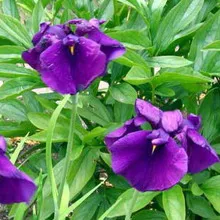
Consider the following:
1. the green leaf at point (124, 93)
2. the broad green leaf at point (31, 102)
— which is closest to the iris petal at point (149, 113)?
the green leaf at point (124, 93)

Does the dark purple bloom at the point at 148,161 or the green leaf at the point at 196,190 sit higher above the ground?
the dark purple bloom at the point at 148,161

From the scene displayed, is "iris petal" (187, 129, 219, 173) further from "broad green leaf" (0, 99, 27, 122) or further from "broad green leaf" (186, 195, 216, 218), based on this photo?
"broad green leaf" (0, 99, 27, 122)

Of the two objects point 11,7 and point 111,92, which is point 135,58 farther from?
point 11,7

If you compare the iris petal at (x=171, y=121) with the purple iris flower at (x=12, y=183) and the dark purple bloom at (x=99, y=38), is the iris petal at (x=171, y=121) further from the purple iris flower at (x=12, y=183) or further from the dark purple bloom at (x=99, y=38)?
the purple iris flower at (x=12, y=183)

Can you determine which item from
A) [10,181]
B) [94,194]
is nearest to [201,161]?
[10,181]

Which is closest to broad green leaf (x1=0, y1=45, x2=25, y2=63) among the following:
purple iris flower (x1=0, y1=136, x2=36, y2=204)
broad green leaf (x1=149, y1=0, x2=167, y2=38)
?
broad green leaf (x1=149, y1=0, x2=167, y2=38)

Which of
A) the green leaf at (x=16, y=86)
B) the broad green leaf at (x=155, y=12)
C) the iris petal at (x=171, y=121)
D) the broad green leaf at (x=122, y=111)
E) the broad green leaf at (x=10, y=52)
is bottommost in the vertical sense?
the broad green leaf at (x=122, y=111)

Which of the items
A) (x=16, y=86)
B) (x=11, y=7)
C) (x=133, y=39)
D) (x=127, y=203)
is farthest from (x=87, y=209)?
(x=11, y=7)
